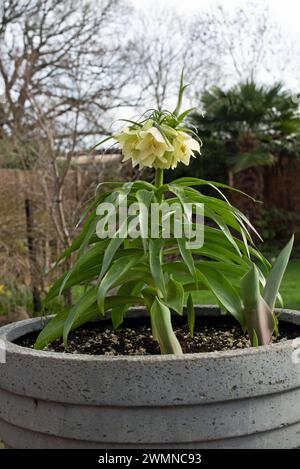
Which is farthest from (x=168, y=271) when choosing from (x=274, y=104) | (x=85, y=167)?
(x=274, y=104)

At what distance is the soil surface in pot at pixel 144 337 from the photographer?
5.72 ft

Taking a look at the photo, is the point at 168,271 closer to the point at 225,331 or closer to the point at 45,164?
the point at 225,331

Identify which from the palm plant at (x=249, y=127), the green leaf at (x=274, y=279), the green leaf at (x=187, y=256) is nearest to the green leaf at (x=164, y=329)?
the green leaf at (x=187, y=256)

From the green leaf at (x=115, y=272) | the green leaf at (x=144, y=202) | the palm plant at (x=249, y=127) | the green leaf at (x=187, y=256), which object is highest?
the palm plant at (x=249, y=127)

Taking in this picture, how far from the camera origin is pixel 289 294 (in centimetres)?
672

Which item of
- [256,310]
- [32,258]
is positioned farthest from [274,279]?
[32,258]

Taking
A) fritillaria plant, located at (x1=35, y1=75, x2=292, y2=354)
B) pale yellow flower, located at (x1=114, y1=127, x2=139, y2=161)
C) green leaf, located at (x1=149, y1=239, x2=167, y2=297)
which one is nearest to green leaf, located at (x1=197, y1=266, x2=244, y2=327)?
fritillaria plant, located at (x1=35, y1=75, x2=292, y2=354)

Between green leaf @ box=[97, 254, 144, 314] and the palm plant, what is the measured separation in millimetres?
8096

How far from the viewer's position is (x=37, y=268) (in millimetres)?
5973

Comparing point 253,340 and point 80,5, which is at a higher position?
point 80,5

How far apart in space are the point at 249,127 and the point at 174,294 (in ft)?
27.7

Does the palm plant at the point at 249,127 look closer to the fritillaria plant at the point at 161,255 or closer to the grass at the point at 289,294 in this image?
the grass at the point at 289,294

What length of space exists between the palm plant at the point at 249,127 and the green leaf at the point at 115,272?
8.10m
